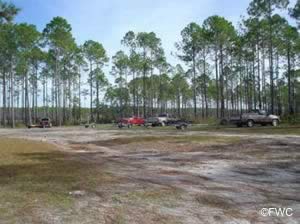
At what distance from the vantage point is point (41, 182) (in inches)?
396

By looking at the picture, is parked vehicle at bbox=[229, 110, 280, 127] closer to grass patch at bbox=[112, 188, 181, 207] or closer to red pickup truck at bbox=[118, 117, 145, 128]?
red pickup truck at bbox=[118, 117, 145, 128]

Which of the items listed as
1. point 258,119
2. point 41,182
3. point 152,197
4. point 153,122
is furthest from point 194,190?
point 153,122

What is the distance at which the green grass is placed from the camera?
25.0 feet

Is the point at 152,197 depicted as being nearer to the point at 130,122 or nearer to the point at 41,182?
the point at 41,182

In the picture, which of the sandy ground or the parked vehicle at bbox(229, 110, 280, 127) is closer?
the sandy ground

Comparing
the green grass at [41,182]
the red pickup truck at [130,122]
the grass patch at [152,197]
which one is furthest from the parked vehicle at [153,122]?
the grass patch at [152,197]

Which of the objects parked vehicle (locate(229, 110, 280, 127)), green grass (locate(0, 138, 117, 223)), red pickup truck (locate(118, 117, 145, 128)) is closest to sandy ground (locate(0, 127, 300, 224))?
green grass (locate(0, 138, 117, 223))

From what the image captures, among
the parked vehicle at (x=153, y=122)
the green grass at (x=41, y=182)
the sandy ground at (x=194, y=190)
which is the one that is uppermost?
the parked vehicle at (x=153, y=122)

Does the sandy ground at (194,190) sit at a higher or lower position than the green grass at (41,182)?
lower

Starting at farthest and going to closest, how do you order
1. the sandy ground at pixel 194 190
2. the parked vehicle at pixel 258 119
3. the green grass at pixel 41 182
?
the parked vehicle at pixel 258 119 < the green grass at pixel 41 182 < the sandy ground at pixel 194 190

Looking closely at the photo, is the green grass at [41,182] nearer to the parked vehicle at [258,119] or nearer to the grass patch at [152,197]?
the grass patch at [152,197]

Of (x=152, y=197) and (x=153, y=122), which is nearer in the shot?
(x=152, y=197)

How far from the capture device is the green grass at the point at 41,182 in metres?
7.62

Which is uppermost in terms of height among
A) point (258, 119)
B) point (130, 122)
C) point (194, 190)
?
point (258, 119)
